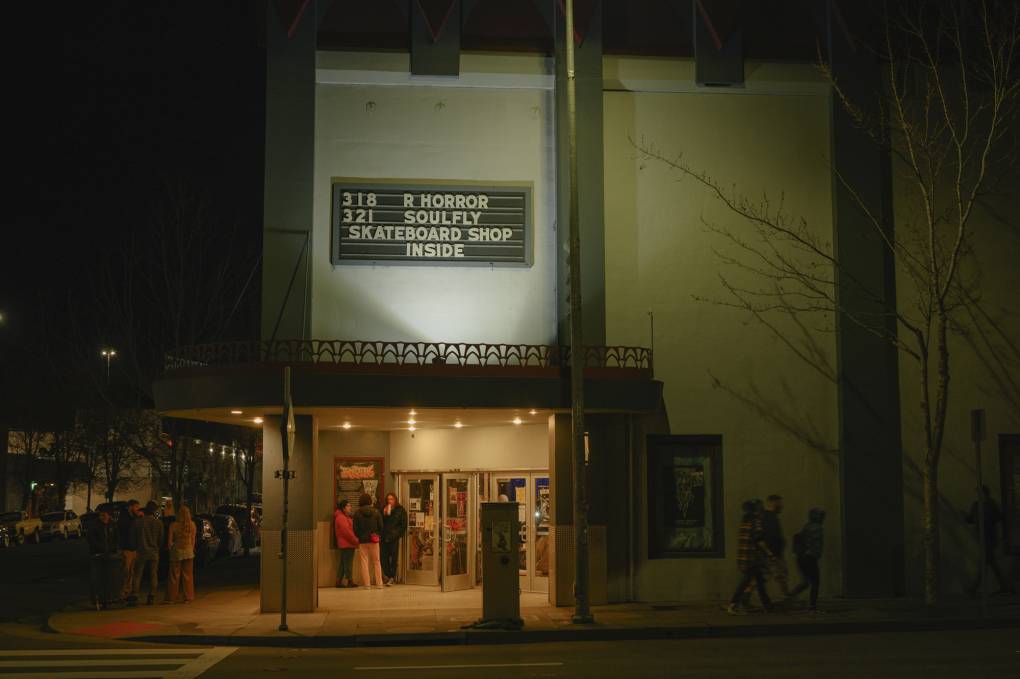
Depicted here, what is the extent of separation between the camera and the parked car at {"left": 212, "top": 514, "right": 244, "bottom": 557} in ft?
107

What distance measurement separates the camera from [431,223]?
63.7 ft

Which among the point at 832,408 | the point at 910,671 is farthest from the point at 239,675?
the point at 832,408

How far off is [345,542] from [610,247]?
7.72 metres

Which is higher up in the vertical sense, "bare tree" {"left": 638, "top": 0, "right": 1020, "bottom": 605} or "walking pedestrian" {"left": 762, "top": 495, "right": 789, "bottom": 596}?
"bare tree" {"left": 638, "top": 0, "right": 1020, "bottom": 605}

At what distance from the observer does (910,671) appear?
36.6ft

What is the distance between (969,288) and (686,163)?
18.8 feet

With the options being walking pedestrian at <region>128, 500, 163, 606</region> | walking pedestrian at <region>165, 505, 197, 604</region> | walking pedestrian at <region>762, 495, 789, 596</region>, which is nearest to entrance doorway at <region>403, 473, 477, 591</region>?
walking pedestrian at <region>165, 505, 197, 604</region>

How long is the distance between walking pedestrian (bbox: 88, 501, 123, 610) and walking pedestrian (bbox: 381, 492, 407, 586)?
503 cm

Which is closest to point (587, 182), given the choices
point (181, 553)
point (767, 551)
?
point (767, 551)

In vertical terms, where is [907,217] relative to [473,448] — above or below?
above

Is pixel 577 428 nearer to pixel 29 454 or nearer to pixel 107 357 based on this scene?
pixel 107 357

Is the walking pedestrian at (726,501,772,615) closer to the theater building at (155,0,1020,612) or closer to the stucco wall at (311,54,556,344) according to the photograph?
the theater building at (155,0,1020,612)

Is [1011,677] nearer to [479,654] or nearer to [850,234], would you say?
[479,654]

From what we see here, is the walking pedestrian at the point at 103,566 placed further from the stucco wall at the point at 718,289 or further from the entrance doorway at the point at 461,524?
the stucco wall at the point at 718,289
